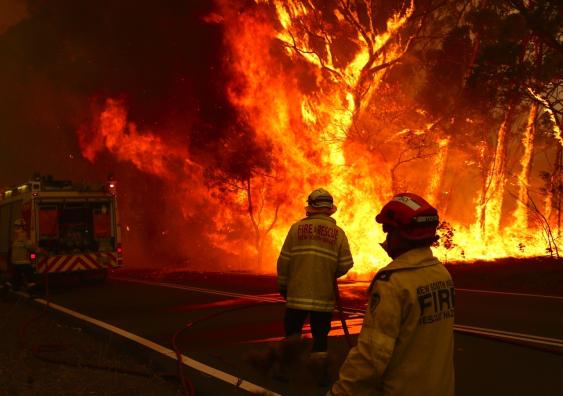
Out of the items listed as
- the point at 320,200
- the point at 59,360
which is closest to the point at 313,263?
the point at 320,200

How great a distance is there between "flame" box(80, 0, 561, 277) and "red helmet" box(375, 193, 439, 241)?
1474 cm

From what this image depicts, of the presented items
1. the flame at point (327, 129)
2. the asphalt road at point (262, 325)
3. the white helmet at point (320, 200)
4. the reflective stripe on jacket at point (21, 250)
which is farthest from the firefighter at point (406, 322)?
the flame at point (327, 129)

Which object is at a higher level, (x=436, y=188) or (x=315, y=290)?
(x=436, y=188)

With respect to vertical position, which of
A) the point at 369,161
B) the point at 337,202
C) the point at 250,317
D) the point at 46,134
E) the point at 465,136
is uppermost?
the point at 46,134

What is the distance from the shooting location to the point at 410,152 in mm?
22484

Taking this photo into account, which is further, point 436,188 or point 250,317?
point 436,188

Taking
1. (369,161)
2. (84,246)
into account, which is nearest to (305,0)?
(369,161)

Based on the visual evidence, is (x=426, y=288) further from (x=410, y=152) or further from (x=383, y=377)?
(x=410, y=152)

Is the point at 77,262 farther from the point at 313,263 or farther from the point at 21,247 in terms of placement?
the point at 313,263

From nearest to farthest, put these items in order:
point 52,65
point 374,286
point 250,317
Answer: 1. point 374,286
2. point 250,317
3. point 52,65

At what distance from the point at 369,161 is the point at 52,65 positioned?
102 feet

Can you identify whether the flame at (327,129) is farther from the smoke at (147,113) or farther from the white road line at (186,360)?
the white road line at (186,360)

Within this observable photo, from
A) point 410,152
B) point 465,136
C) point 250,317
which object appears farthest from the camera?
point 465,136

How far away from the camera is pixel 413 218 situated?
2451 millimetres
